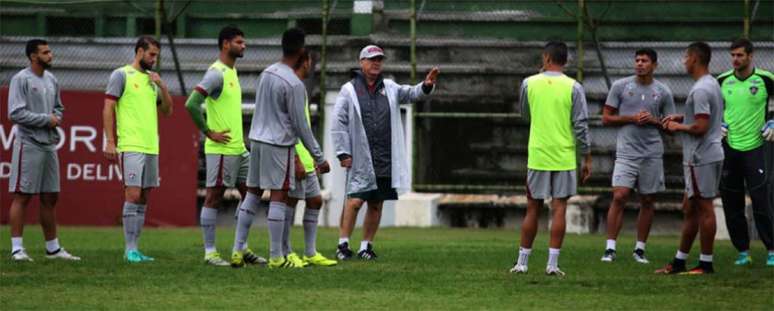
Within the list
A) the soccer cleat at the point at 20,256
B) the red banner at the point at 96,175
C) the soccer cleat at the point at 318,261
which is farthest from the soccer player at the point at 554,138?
the red banner at the point at 96,175

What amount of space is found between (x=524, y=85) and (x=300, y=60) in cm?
201

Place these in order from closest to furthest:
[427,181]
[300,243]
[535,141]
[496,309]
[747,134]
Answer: [496,309] < [535,141] < [747,134] < [300,243] < [427,181]

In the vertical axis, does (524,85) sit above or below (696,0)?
below

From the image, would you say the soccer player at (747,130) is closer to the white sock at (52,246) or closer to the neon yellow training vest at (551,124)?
the neon yellow training vest at (551,124)

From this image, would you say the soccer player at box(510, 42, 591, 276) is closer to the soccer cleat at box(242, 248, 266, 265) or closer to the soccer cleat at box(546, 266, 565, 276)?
the soccer cleat at box(546, 266, 565, 276)

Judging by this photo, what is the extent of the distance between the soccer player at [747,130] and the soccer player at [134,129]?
5588mm

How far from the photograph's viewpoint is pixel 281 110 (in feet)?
45.2

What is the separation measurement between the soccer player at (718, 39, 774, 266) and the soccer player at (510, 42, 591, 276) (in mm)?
2263

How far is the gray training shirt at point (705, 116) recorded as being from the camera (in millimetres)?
13789

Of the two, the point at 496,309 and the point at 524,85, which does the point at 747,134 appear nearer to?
the point at 524,85

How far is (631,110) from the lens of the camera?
1609 centimetres

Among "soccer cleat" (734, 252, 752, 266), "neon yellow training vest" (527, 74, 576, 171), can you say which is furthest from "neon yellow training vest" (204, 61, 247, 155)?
"soccer cleat" (734, 252, 752, 266)

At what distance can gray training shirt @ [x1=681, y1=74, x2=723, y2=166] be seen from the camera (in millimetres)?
13789

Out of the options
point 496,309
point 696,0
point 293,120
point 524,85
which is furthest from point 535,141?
point 696,0
